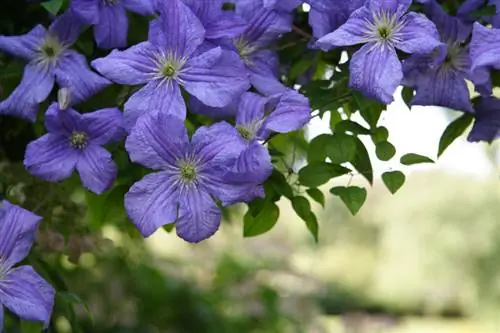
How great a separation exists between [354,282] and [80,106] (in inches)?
243

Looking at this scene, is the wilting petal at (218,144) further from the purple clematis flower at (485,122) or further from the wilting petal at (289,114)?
the purple clematis flower at (485,122)

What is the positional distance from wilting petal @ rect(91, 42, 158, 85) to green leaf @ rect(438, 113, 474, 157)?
8.0 inches

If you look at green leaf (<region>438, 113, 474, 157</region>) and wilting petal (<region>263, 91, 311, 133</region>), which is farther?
green leaf (<region>438, 113, 474, 157</region>)

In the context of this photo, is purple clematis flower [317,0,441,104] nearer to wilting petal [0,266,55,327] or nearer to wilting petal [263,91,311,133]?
wilting petal [263,91,311,133]

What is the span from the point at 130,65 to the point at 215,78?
5cm

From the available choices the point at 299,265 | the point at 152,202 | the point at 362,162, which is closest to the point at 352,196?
the point at 362,162

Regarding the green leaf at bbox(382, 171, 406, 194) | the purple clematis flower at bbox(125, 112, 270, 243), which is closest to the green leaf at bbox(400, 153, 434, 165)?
the green leaf at bbox(382, 171, 406, 194)

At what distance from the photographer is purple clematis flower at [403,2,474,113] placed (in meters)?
0.47

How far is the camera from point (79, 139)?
46 centimetres

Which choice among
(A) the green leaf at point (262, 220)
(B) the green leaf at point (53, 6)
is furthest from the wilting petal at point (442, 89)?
(B) the green leaf at point (53, 6)

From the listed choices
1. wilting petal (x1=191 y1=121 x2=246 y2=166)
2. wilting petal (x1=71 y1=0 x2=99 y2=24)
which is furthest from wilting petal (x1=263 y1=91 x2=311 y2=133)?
wilting petal (x1=71 y1=0 x2=99 y2=24)

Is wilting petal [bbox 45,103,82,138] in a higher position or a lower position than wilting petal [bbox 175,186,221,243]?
higher

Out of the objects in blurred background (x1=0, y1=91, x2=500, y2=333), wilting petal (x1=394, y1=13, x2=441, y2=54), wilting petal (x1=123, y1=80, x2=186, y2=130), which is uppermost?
wilting petal (x1=394, y1=13, x2=441, y2=54)

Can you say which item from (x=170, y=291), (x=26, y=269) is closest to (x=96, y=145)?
(x=26, y=269)
